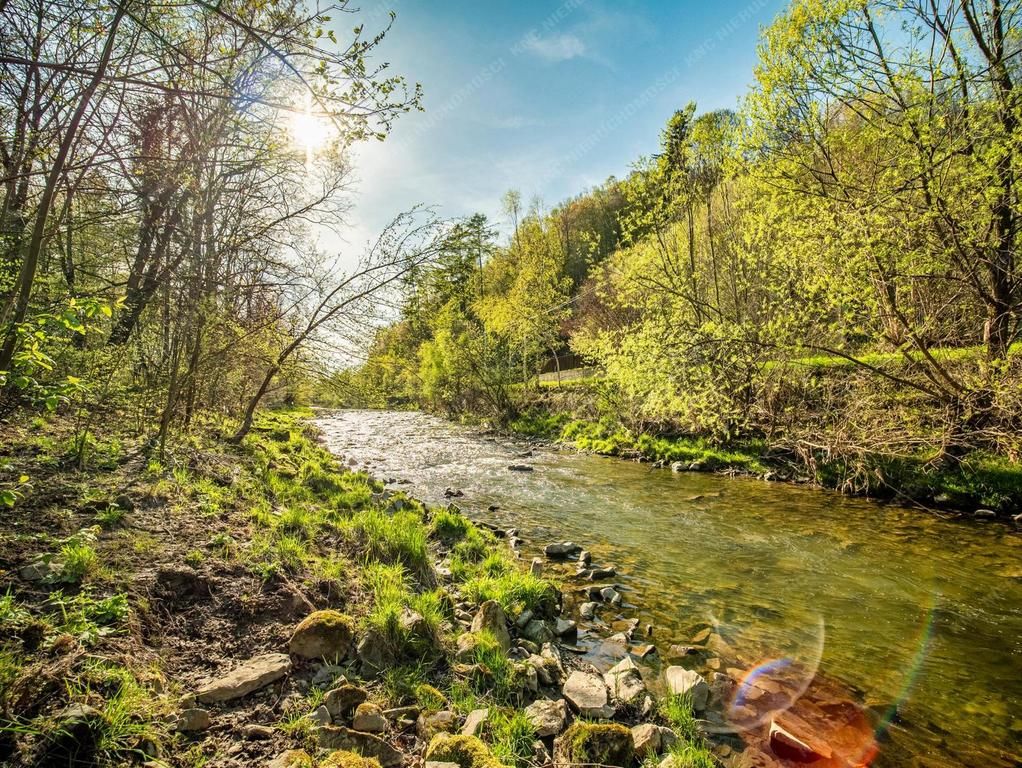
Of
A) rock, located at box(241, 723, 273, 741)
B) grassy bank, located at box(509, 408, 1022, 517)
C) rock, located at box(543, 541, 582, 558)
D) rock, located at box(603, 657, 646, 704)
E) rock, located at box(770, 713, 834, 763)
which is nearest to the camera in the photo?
rock, located at box(241, 723, 273, 741)

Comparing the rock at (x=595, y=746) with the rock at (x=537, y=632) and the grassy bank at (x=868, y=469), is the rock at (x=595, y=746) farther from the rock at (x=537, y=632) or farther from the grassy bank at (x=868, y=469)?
the grassy bank at (x=868, y=469)

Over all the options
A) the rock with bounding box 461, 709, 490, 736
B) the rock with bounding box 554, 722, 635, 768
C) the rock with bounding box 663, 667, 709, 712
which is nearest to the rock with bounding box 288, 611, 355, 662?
the rock with bounding box 461, 709, 490, 736

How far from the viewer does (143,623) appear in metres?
3.89

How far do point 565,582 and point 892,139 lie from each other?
1155 cm

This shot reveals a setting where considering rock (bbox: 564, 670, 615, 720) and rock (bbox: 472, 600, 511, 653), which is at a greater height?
rock (bbox: 472, 600, 511, 653)

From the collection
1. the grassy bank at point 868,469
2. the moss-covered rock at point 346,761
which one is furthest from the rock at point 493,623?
the grassy bank at point 868,469

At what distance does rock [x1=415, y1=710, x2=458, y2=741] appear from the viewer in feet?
11.5

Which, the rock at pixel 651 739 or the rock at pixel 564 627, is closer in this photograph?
the rock at pixel 651 739

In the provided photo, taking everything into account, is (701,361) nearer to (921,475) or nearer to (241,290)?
(921,475)

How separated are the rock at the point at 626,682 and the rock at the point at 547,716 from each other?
614 millimetres

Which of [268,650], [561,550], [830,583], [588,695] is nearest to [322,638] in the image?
[268,650]

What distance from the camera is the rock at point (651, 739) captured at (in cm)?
365

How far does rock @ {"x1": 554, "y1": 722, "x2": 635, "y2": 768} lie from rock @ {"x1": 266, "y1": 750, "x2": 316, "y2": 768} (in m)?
1.70

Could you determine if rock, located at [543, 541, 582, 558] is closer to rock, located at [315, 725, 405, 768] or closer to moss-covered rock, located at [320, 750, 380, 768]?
rock, located at [315, 725, 405, 768]
